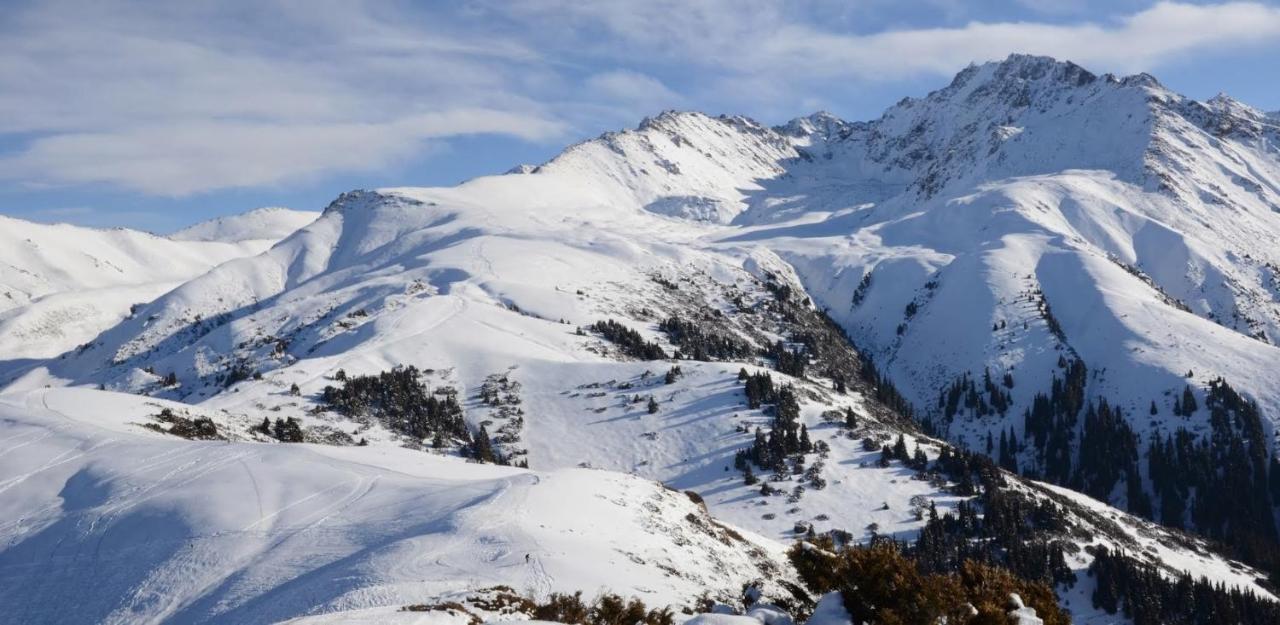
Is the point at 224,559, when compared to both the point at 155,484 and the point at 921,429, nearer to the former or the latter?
the point at 155,484

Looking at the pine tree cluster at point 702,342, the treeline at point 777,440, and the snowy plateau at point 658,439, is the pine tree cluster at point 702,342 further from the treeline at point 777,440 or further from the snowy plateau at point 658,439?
the treeline at point 777,440

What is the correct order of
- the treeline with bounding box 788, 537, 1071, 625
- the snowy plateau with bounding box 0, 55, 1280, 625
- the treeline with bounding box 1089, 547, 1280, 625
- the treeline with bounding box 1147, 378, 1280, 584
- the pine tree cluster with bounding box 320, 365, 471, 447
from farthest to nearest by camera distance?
the treeline with bounding box 1147, 378, 1280, 584 < the pine tree cluster with bounding box 320, 365, 471, 447 < the treeline with bounding box 1089, 547, 1280, 625 < the snowy plateau with bounding box 0, 55, 1280, 625 < the treeline with bounding box 788, 537, 1071, 625

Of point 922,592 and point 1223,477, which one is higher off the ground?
point 922,592

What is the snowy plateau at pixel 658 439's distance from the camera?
95.5 feet

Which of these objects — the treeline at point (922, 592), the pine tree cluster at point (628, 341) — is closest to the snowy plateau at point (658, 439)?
the treeline at point (922, 592)

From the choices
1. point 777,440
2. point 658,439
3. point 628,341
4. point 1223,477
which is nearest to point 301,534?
point 658,439

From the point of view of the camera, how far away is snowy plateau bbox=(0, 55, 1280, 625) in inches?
1146

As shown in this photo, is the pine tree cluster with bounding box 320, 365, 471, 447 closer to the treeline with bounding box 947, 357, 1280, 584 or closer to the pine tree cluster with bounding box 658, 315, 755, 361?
the pine tree cluster with bounding box 658, 315, 755, 361

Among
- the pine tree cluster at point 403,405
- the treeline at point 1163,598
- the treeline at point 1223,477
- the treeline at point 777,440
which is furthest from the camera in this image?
the treeline at point 1223,477

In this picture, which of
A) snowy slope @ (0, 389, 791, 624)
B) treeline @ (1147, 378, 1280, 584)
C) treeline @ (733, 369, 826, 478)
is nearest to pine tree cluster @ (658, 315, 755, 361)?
treeline @ (733, 369, 826, 478)

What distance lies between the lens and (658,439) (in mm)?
85375

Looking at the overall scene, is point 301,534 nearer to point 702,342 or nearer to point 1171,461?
point 702,342

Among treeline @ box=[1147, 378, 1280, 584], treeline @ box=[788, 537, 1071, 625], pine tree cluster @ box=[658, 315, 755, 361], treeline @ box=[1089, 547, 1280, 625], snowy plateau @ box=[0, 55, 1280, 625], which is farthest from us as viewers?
pine tree cluster @ box=[658, 315, 755, 361]

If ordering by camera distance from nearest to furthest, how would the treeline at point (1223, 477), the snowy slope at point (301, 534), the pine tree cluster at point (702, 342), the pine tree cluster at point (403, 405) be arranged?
the snowy slope at point (301, 534) < the pine tree cluster at point (403, 405) < the treeline at point (1223, 477) < the pine tree cluster at point (702, 342)
